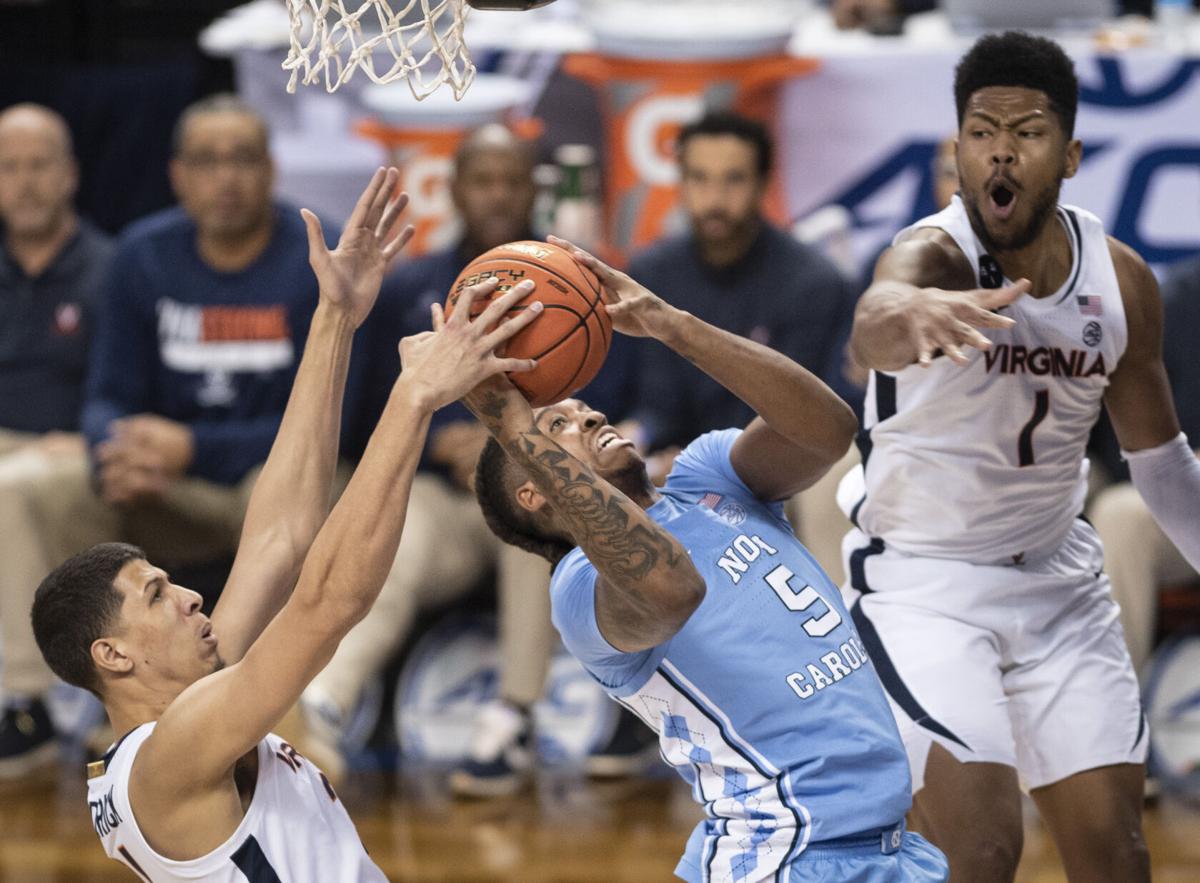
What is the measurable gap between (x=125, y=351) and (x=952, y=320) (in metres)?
4.10

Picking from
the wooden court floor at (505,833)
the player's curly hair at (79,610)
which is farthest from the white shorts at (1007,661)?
the player's curly hair at (79,610)

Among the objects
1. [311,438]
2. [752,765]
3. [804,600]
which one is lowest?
[752,765]

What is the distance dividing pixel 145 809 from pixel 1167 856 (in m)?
3.39

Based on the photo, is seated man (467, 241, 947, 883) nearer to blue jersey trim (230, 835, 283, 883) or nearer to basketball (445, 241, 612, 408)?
basketball (445, 241, 612, 408)

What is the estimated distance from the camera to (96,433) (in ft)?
21.6

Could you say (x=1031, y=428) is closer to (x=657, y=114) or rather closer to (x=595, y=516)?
(x=595, y=516)

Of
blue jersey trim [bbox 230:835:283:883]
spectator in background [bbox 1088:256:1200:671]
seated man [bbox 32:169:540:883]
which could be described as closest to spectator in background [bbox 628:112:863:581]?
spectator in background [bbox 1088:256:1200:671]

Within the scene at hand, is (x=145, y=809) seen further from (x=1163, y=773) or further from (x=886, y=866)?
(x=1163, y=773)

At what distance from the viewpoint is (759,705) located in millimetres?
3420

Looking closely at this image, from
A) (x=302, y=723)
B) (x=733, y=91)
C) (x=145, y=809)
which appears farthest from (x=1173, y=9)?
(x=145, y=809)

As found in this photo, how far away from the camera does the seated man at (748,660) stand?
3.39 m

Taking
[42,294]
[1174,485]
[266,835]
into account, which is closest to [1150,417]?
[1174,485]

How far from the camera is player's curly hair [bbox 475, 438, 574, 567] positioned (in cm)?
361

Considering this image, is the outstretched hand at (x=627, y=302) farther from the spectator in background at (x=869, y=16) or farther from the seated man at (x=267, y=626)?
the spectator in background at (x=869, y=16)
